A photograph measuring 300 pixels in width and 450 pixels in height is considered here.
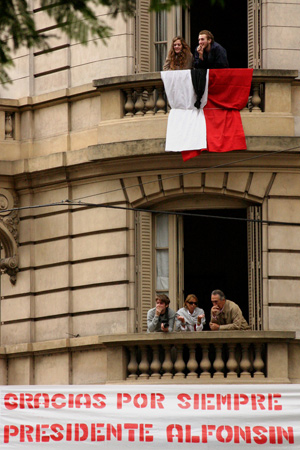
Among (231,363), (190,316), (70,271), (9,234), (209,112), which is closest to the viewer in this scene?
(231,363)

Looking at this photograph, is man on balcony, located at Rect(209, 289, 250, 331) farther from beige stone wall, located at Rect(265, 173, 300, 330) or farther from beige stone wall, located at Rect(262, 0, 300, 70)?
beige stone wall, located at Rect(262, 0, 300, 70)

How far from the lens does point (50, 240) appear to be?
2142cm

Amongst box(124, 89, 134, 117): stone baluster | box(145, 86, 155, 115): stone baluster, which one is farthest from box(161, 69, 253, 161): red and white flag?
box(124, 89, 134, 117): stone baluster

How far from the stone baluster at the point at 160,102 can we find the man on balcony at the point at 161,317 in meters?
3.35

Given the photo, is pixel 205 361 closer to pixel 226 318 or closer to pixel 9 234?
pixel 226 318

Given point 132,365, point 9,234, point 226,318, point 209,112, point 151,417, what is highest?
point 209,112

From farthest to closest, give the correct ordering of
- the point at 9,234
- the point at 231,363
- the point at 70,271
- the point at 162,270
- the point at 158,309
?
1. the point at 9,234
2. the point at 70,271
3. the point at 162,270
4. the point at 231,363
5. the point at 158,309

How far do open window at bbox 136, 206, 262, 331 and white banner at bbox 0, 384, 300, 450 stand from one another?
4078mm

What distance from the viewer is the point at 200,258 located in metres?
22.2

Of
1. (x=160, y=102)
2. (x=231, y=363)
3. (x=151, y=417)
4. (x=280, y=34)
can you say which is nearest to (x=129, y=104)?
(x=160, y=102)

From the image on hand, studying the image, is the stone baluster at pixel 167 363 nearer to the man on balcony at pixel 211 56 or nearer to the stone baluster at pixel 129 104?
the stone baluster at pixel 129 104

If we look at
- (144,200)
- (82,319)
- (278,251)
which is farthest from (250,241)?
(82,319)

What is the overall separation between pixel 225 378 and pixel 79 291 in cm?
332

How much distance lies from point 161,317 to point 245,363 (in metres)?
1.54
